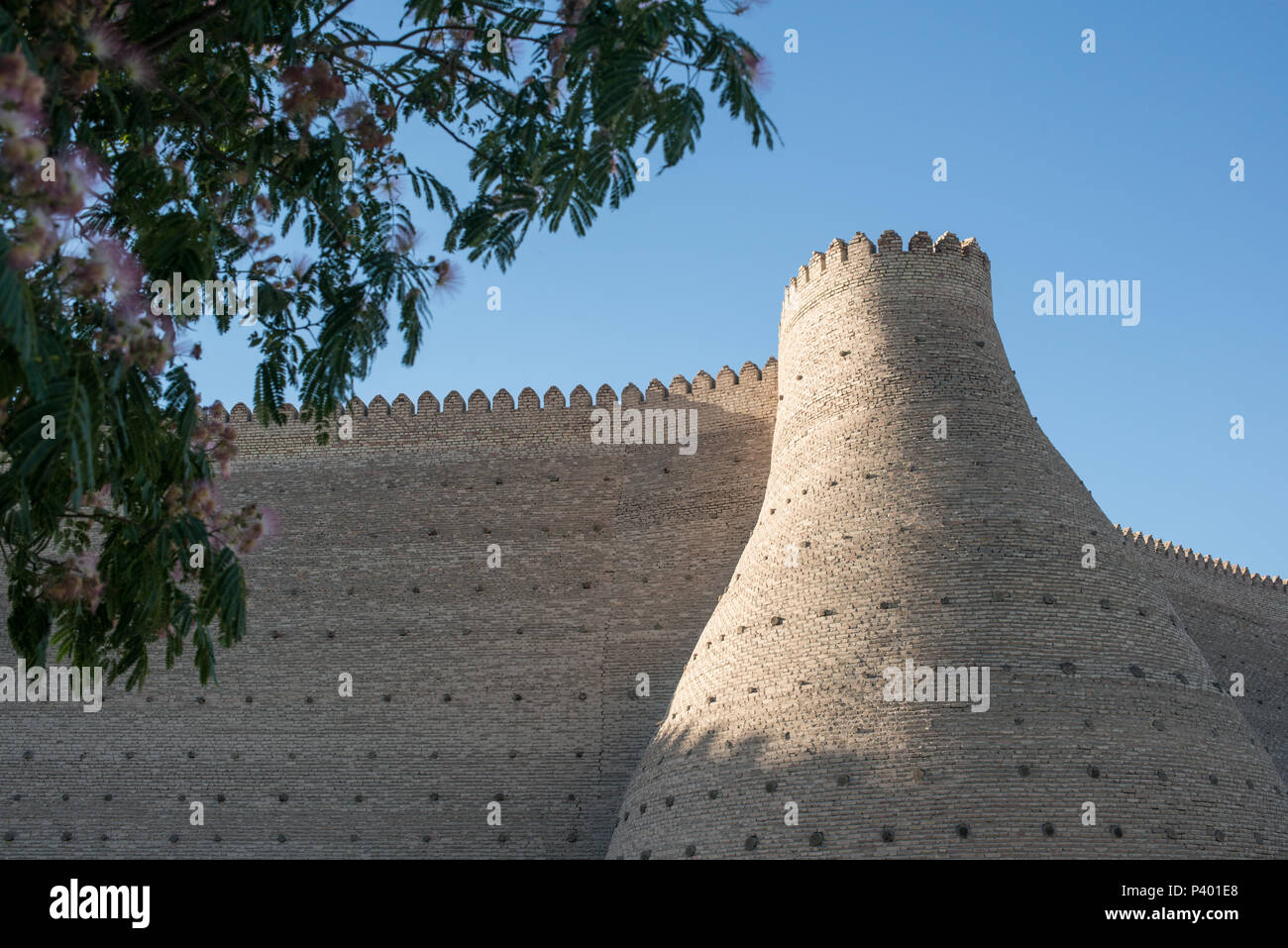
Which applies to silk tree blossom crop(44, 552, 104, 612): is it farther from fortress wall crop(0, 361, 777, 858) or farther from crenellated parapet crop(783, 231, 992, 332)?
crenellated parapet crop(783, 231, 992, 332)

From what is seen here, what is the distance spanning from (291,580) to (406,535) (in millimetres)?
1525

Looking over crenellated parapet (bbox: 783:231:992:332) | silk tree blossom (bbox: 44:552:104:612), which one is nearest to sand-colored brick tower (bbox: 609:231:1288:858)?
crenellated parapet (bbox: 783:231:992:332)

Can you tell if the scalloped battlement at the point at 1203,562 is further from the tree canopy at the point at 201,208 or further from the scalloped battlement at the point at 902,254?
the tree canopy at the point at 201,208

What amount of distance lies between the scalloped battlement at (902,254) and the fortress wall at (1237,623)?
479cm

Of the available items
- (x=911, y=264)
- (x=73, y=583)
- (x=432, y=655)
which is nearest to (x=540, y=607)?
(x=432, y=655)

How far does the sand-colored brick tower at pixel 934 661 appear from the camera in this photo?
35.4ft

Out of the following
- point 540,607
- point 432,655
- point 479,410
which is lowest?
point 432,655

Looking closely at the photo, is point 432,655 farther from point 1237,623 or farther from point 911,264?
point 1237,623

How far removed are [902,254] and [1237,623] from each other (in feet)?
25.8

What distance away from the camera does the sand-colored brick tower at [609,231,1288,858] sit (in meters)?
10.8

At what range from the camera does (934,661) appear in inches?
455

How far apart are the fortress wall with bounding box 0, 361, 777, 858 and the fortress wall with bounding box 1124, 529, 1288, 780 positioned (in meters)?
6.00

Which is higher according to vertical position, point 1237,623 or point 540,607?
point 540,607

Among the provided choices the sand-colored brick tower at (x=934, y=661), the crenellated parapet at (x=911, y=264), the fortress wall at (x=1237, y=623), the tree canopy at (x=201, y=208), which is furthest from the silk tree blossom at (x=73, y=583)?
the fortress wall at (x=1237, y=623)
